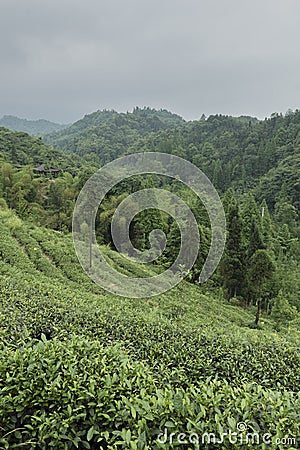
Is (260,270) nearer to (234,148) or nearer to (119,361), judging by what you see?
(119,361)

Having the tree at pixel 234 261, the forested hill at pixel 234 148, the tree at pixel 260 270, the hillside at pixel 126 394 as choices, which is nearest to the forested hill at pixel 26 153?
the forested hill at pixel 234 148

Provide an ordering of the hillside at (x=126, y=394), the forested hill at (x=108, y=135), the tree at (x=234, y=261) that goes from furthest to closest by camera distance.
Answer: the forested hill at (x=108, y=135) → the tree at (x=234, y=261) → the hillside at (x=126, y=394)

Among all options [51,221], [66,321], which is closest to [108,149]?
[51,221]

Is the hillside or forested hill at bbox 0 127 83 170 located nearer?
the hillside

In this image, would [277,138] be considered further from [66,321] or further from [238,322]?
[66,321]

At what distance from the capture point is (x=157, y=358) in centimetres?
349

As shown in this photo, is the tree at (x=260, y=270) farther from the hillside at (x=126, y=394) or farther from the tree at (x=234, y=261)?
the hillside at (x=126, y=394)

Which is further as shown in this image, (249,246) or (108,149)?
(108,149)

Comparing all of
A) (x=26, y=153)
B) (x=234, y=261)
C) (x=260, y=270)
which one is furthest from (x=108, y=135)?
(x=260, y=270)

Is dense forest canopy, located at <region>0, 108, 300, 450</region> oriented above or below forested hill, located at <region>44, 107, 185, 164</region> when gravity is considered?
below

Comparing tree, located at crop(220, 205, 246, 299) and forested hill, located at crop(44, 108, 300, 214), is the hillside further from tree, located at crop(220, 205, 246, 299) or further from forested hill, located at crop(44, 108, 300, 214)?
forested hill, located at crop(44, 108, 300, 214)

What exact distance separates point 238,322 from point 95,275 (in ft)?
16.3

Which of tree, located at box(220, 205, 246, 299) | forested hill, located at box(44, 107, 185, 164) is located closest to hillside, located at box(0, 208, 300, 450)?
tree, located at box(220, 205, 246, 299)

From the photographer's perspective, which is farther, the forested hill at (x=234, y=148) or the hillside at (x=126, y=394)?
the forested hill at (x=234, y=148)
